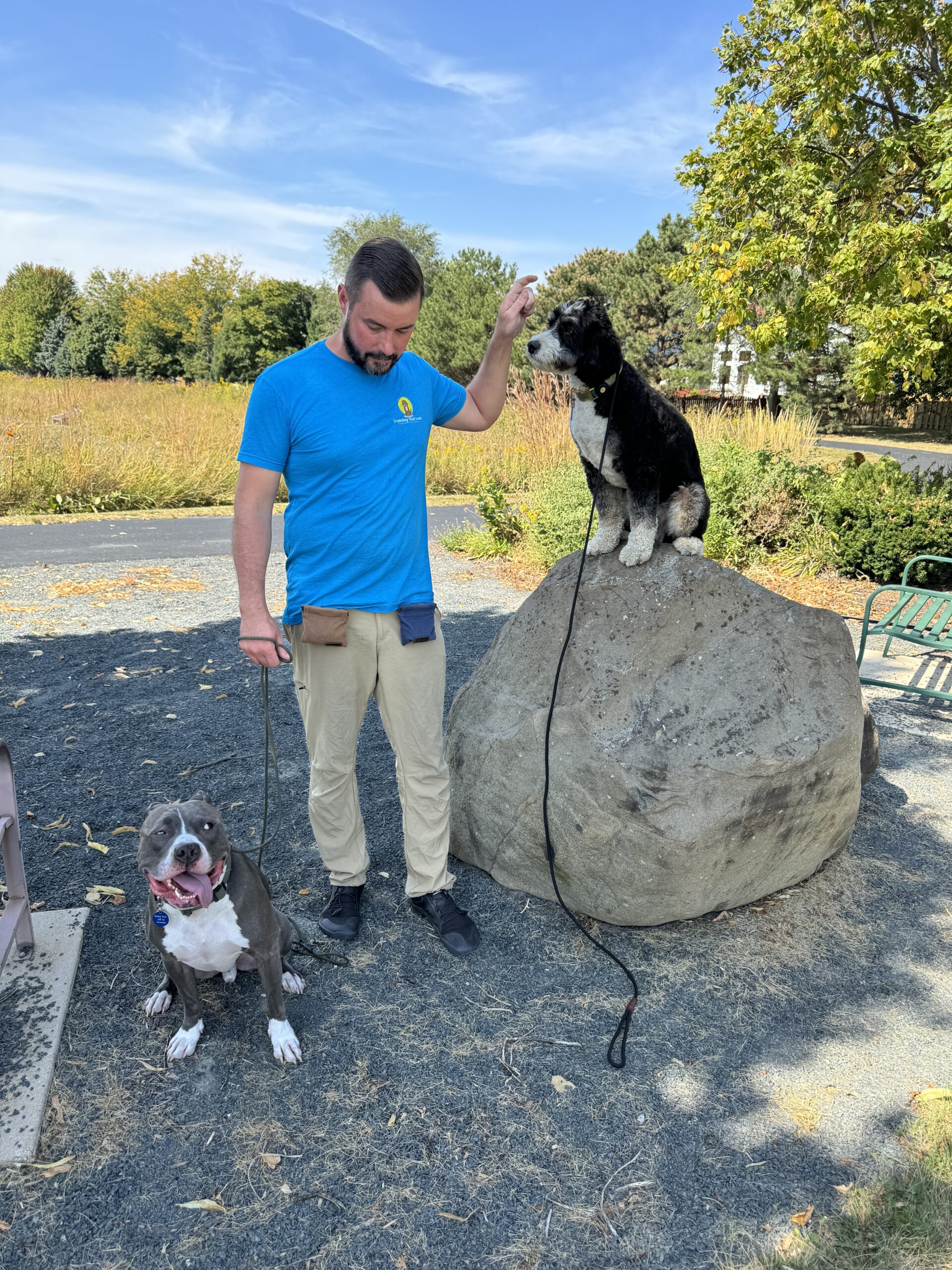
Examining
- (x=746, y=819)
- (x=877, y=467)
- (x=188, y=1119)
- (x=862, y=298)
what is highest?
(x=862, y=298)

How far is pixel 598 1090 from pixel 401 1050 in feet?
2.20

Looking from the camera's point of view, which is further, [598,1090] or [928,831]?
[928,831]

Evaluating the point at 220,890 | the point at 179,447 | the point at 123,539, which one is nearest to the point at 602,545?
the point at 220,890

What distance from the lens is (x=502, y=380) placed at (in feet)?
10.8

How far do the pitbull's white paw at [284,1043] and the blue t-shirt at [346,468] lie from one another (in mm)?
1396

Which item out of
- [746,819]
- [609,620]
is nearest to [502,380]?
[609,620]

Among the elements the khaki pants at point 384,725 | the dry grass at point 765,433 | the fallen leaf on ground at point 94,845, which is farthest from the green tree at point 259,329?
the khaki pants at point 384,725

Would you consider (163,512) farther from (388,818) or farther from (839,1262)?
(839,1262)

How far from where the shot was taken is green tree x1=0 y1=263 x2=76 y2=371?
197ft

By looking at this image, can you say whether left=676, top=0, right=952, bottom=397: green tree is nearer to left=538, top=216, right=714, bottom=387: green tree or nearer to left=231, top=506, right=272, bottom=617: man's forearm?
left=231, top=506, right=272, bottom=617: man's forearm

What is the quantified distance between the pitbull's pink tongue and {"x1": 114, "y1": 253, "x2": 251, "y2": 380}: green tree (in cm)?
5217

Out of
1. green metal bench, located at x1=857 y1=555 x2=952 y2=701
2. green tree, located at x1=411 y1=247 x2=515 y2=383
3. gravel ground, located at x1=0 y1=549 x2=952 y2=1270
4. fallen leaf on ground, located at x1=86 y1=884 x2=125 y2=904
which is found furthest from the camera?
green tree, located at x1=411 y1=247 x2=515 y2=383

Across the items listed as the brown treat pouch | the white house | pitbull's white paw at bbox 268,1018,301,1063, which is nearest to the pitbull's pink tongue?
pitbull's white paw at bbox 268,1018,301,1063

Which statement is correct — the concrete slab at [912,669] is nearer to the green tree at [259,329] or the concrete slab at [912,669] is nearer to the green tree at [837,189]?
the green tree at [837,189]
